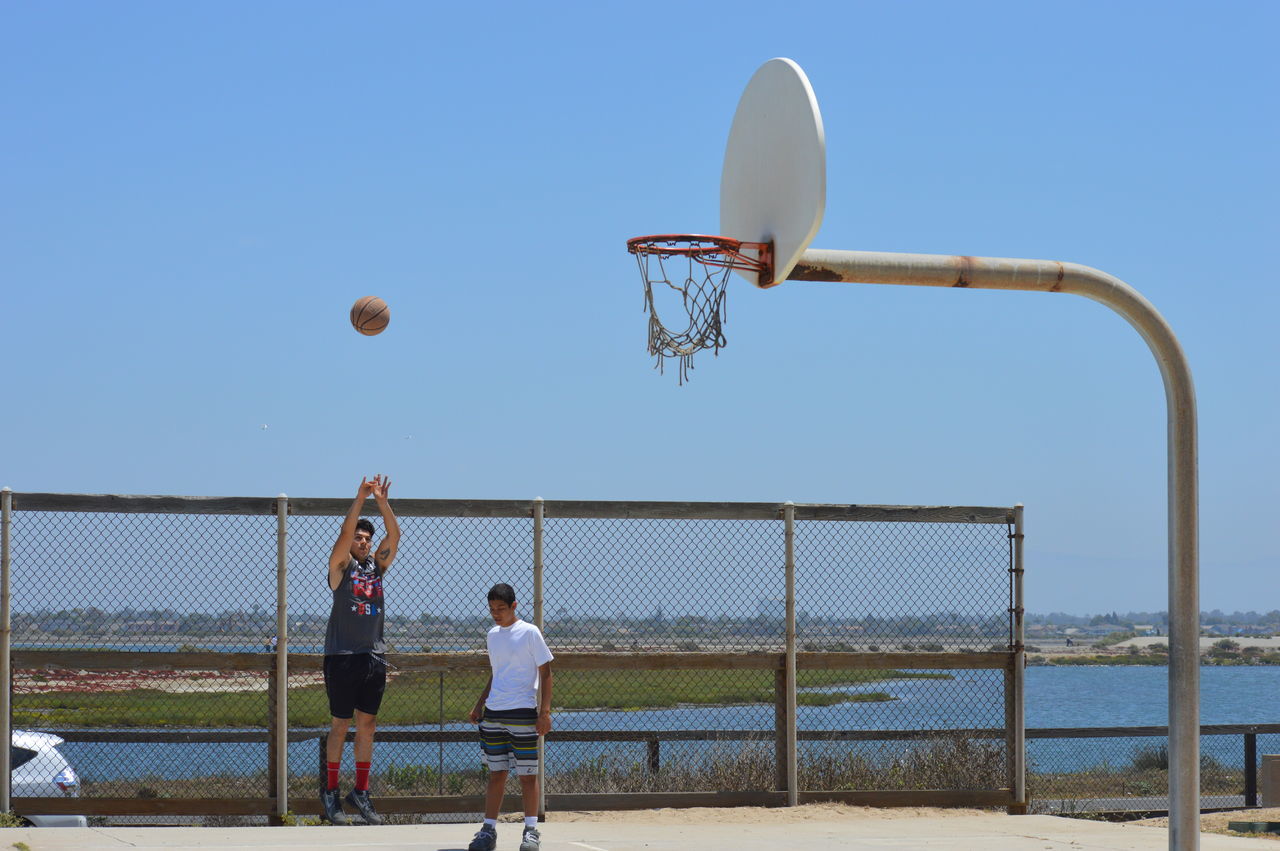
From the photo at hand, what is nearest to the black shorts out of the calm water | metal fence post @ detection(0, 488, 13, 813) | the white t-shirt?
the calm water

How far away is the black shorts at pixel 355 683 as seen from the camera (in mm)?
10461

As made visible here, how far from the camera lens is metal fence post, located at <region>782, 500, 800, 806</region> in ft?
38.1

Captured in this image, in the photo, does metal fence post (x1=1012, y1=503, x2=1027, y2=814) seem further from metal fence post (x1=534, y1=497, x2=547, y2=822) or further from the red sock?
the red sock

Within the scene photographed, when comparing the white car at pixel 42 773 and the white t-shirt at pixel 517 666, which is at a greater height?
the white t-shirt at pixel 517 666

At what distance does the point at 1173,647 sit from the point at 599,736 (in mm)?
5042

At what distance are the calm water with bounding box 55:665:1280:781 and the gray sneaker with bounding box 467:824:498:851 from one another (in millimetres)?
1650

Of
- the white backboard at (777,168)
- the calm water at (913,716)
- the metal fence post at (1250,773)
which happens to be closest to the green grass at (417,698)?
the calm water at (913,716)

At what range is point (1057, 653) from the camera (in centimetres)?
10081

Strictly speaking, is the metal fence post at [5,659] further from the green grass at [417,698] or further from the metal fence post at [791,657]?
the metal fence post at [791,657]

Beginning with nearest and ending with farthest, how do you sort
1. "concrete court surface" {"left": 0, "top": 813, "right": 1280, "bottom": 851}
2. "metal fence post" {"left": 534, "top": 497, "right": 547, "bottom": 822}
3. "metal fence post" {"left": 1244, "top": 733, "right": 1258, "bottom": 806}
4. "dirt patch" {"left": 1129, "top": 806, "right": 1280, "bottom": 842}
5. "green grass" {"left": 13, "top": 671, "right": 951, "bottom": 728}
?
1. "concrete court surface" {"left": 0, "top": 813, "right": 1280, "bottom": 851}
2. "metal fence post" {"left": 534, "top": 497, "right": 547, "bottom": 822}
3. "green grass" {"left": 13, "top": 671, "right": 951, "bottom": 728}
4. "dirt patch" {"left": 1129, "top": 806, "right": 1280, "bottom": 842}
5. "metal fence post" {"left": 1244, "top": 733, "right": 1258, "bottom": 806}

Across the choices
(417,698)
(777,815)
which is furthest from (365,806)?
(417,698)

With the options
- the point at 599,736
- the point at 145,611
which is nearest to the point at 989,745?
the point at 599,736

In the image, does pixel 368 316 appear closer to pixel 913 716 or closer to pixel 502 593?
pixel 502 593

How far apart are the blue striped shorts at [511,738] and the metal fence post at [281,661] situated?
2131 mm
